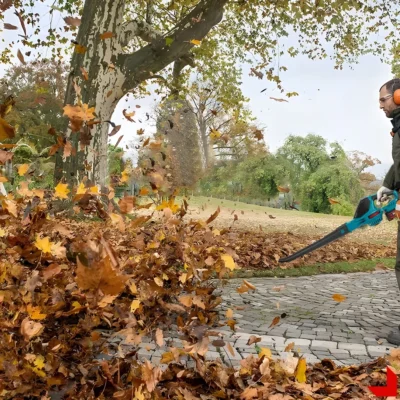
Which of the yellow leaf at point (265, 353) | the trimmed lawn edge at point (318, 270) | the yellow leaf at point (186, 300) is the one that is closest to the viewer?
the yellow leaf at point (265, 353)

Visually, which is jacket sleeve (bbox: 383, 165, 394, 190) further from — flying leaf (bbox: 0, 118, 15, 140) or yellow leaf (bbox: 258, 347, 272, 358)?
flying leaf (bbox: 0, 118, 15, 140)

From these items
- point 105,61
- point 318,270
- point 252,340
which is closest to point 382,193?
point 252,340

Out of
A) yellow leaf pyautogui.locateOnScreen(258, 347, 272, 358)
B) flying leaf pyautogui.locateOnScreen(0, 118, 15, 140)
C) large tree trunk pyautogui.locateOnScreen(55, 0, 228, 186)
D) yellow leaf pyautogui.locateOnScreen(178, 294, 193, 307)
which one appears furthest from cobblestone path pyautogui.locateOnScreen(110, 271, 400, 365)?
large tree trunk pyautogui.locateOnScreen(55, 0, 228, 186)

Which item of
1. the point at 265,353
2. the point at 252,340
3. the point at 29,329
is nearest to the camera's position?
the point at 29,329

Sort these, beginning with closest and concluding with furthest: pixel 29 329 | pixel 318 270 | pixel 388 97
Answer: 1. pixel 29 329
2. pixel 388 97
3. pixel 318 270

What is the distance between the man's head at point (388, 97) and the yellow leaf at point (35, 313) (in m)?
3.12

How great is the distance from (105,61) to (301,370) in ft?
31.7

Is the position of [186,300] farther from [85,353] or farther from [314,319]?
[314,319]

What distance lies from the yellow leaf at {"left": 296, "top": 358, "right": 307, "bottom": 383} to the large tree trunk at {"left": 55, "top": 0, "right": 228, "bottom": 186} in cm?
854

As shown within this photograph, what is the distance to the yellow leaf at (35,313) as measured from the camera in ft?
9.50

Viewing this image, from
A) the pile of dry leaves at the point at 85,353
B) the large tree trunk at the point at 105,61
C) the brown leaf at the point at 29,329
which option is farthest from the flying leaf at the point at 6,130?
the large tree trunk at the point at 105,61

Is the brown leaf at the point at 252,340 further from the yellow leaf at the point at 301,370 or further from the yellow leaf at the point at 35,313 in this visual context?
the yellow leaf at the point at 35,313

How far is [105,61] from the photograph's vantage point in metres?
11.2

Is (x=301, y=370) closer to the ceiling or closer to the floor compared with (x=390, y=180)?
closer to the floor
